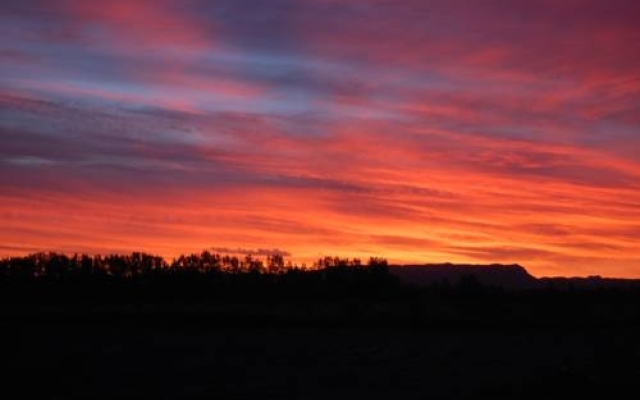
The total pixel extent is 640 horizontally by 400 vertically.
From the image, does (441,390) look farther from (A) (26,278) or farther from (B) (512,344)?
(A) (26,278)

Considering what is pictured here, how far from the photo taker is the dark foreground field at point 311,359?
84.2 ft

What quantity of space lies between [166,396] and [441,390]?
8.15m

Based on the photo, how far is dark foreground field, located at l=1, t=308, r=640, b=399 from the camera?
25672 mm

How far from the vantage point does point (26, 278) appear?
113m

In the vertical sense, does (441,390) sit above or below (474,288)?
below

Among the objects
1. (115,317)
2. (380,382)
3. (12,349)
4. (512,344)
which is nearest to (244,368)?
(380,382)

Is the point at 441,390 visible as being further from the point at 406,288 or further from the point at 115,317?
the point at 406,288

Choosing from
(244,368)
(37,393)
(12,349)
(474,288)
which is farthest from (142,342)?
(474,288)

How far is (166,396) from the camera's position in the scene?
24688mm

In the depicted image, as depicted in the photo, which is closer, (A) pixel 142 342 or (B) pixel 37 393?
(B) pixel 37 393

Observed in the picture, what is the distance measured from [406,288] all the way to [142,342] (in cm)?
7068

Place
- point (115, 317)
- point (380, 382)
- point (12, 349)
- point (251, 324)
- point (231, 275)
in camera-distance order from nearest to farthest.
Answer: point (380, 382) < point (12, 349) < point (251, 324) < point (115, 317) < point (231, 275)

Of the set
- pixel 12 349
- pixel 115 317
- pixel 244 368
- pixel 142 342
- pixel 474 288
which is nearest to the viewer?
pixel 244 368

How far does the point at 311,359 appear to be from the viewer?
35438mm
